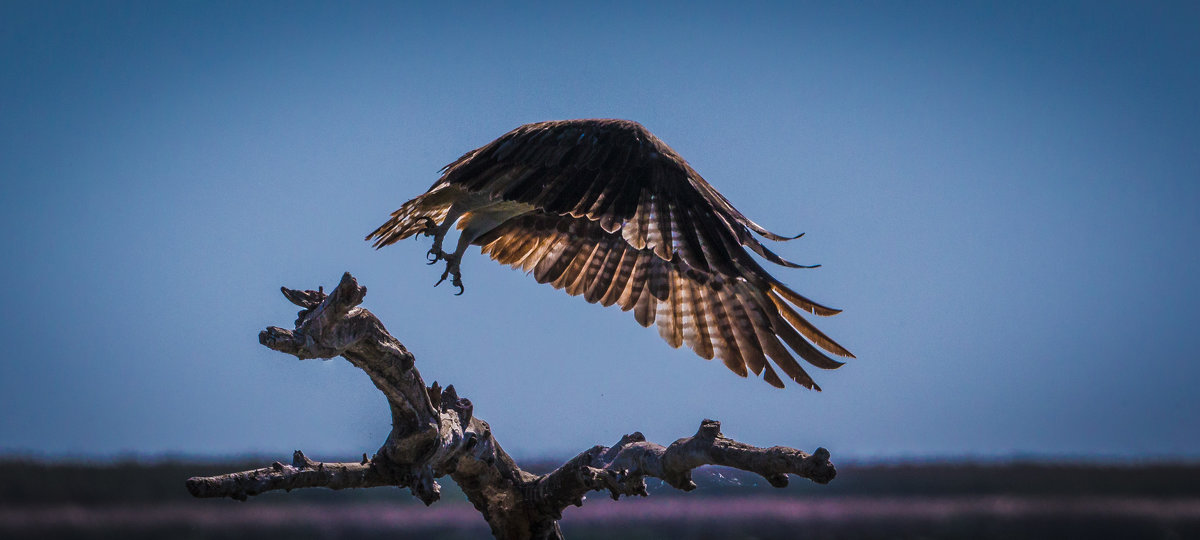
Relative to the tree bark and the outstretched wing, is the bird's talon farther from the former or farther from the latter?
the tree bark

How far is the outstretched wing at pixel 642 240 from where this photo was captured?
5.49 meters

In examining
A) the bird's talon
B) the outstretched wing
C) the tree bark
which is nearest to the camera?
the tree bark

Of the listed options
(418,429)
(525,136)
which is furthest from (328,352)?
(525,136)

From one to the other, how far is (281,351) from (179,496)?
7.72m

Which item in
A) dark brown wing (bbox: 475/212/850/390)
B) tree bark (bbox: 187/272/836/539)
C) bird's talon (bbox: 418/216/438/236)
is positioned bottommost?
tree bark (bbox: 187/272/836/539)

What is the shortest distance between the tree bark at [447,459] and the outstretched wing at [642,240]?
106 cm

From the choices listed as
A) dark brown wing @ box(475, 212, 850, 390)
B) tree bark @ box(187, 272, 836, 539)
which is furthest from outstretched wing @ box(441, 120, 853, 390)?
tree bark @ box(187, 272, 836, 539)

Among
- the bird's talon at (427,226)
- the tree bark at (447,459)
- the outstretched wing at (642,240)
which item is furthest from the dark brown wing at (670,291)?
the tree bark at (447,459)

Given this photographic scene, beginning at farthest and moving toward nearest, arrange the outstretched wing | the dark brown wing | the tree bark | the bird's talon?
the bird's talon < the dark brown wing < the outstretched wing < the tree bark

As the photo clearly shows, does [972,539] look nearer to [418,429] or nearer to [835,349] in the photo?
[835,349]

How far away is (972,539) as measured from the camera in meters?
10.2

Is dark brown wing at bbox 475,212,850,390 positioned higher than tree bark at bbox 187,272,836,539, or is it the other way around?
dark brown wing at bbox 475,212,850,390

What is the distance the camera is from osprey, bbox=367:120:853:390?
5.51 m

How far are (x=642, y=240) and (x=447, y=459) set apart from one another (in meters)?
1.72
